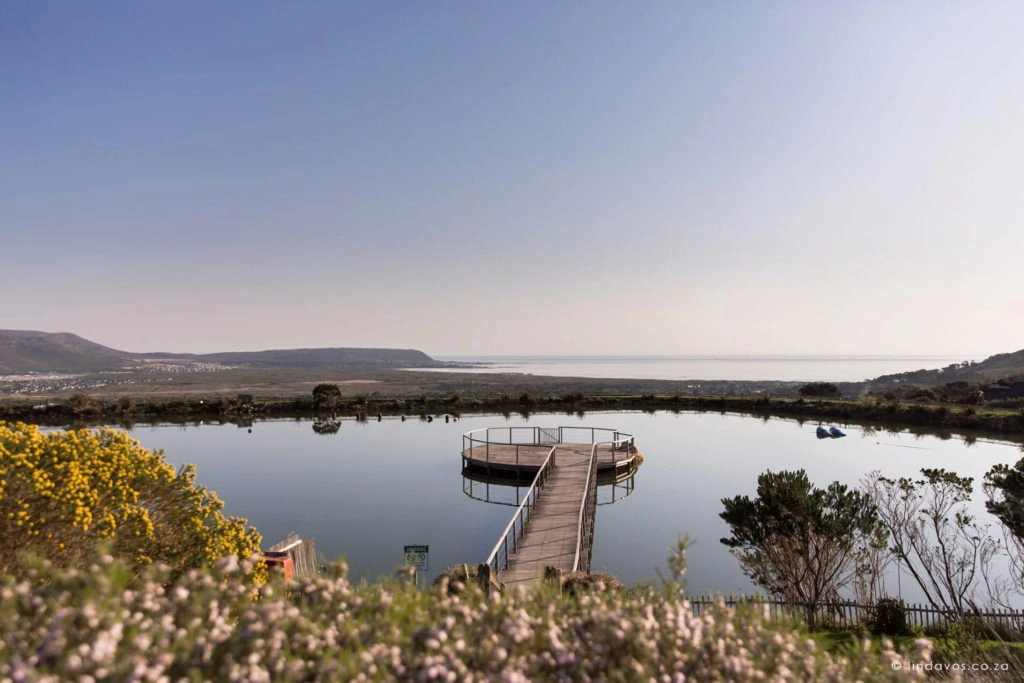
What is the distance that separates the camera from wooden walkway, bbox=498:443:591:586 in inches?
551

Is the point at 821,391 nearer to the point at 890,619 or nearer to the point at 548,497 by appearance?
the point at 548,497

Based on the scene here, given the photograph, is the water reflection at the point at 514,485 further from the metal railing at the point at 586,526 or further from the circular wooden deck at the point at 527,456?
the metal railing at the point at 586,526

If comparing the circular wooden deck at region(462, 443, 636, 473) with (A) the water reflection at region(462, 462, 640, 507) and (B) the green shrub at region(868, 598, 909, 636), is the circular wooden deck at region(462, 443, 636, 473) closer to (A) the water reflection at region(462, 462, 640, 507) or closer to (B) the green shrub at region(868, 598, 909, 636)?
(A) the water reflection at region(462, 462, 640, 507)

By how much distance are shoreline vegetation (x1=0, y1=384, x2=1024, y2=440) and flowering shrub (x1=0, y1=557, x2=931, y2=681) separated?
155 feet

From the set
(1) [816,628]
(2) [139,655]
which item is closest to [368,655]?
(2) [139,655]

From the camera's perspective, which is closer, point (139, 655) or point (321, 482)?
point (139, 655)

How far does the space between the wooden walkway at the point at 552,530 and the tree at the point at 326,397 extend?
124 ft

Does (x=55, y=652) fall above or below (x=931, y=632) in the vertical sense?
above

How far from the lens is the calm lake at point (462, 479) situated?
18.0m

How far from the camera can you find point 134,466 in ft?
24.0

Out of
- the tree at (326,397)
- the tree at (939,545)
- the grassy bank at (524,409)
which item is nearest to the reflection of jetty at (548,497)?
the tree at (939,545)

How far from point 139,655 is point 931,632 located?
13.9m

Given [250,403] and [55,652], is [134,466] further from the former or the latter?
[250,403]

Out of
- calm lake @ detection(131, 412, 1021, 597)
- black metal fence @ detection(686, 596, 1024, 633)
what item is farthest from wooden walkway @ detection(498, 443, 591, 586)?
black metal fence @ detection(686, 596, 1024, 633)
